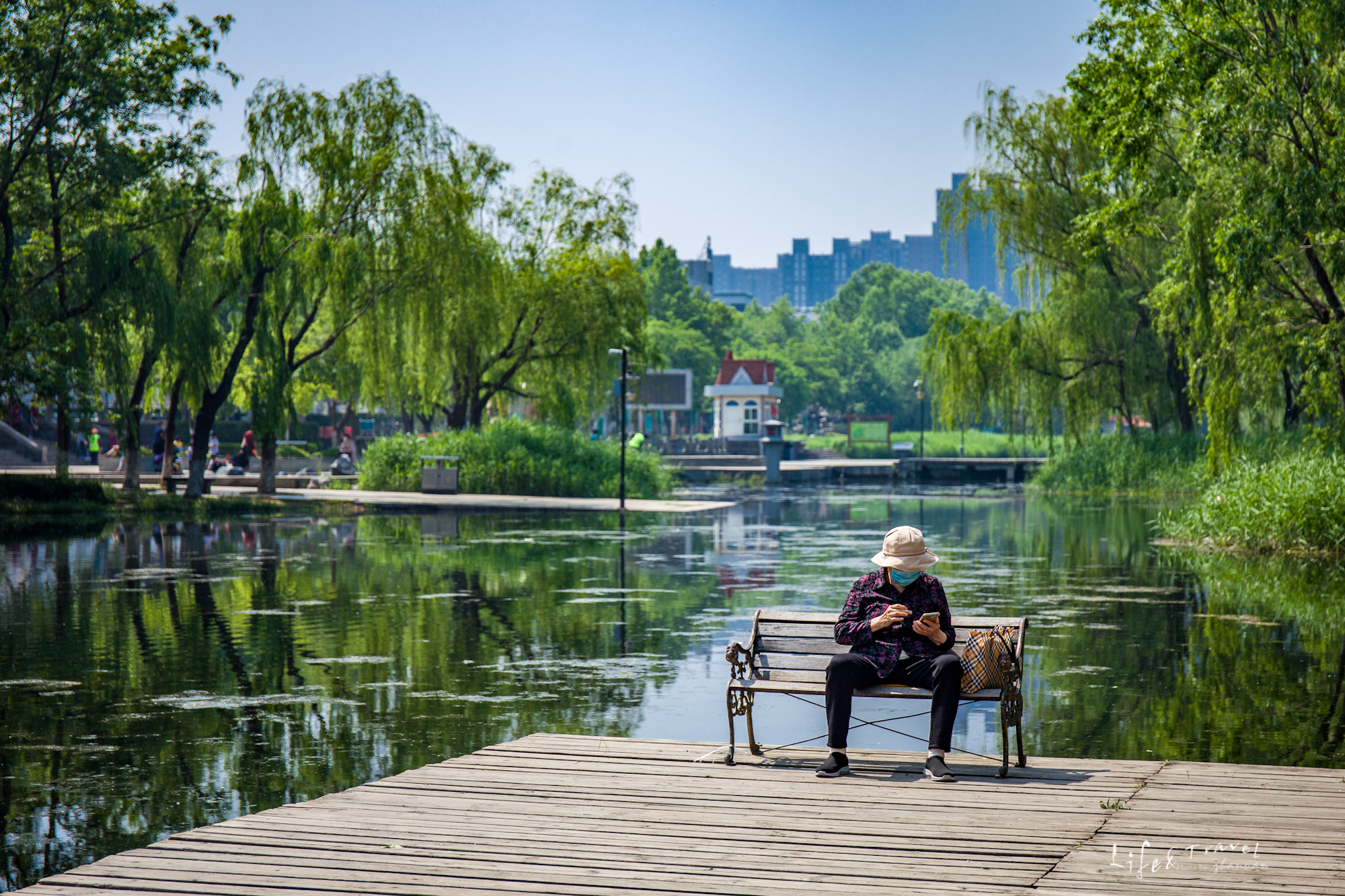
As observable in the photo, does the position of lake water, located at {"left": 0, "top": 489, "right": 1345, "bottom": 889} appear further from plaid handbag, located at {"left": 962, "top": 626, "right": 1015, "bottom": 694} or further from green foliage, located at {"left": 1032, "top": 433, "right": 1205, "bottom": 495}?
green foliage, located at {"left": 1032, "top": 433, "right": 1205, "bottom": 495}

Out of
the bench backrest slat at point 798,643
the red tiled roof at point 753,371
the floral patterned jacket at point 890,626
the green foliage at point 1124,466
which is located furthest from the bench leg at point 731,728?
the red tiled roof at point 753,371

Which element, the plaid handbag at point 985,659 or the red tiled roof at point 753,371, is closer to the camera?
the plaid handbag at point 985,659

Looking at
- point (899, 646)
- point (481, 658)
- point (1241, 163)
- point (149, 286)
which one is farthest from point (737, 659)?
point (149, 286)

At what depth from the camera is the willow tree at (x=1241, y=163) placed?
19.6m

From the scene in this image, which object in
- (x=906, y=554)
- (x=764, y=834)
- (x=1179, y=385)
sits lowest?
(x=764, y=834)

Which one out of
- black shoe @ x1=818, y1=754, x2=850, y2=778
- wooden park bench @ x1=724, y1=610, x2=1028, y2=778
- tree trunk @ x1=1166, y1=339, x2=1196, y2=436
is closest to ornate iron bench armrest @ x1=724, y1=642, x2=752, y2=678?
wooden park bench @ x1=724, y1=610, x2=1028, y2=778

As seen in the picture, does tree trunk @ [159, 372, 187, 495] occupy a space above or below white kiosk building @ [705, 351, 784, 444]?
below

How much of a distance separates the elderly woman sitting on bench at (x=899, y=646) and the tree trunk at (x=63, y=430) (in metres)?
23.9

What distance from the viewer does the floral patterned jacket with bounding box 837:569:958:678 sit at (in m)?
7.37

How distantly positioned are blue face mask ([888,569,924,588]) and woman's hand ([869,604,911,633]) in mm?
160

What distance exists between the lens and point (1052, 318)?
40531mm

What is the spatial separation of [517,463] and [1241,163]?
78.8ft

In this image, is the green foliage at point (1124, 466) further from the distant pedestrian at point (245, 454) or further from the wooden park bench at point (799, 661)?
the wooden park bench at point (799, 661)

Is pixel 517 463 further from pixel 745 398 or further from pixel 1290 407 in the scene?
pixel 745 398
